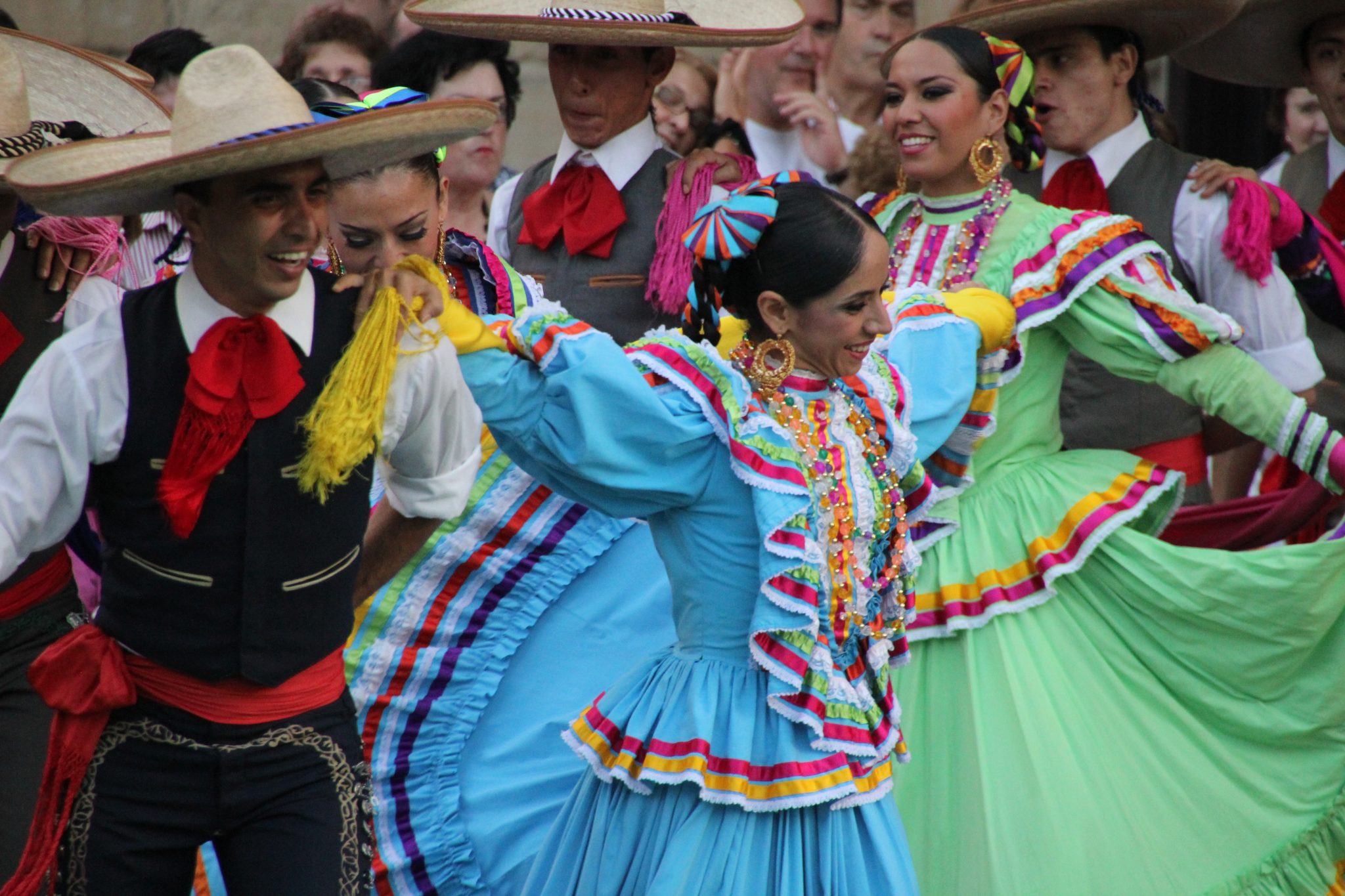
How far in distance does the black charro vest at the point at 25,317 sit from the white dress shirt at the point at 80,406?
40.5 inches

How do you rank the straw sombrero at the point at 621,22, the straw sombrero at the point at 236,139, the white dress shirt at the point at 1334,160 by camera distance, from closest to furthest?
the straw sombrero at the point at 236,139
the straw sombrero at the point at 621,22
the white dress shirt at the point at 1334,160

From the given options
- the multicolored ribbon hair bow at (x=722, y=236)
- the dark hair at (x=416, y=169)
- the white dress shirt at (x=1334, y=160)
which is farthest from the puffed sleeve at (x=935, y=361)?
the white dress shirt at (x=1334, y=160)

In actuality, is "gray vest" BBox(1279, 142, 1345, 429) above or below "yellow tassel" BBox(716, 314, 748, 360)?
below

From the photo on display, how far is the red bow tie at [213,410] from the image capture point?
99.5 inches

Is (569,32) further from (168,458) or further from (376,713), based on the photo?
(168,458)

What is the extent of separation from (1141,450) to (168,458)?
9.78 feet

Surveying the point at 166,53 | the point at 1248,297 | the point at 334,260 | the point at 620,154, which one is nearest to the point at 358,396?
the point at 334,260

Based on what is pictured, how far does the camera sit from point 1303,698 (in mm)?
3943

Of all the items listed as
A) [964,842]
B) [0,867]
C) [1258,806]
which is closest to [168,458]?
[0,867]

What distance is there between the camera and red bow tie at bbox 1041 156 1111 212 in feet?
15.2

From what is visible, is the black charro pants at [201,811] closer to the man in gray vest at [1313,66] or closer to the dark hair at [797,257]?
the dark hair at [797,257]

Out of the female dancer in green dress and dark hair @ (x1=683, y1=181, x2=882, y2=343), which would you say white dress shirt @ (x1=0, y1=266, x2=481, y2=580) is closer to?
dark hair @ (x1=683, y1=181, x2=882, y2=343)

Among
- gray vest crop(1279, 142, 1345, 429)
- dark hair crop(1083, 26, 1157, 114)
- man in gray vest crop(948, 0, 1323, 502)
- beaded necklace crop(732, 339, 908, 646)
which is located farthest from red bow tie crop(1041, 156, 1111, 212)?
beaded necklace crop(732, 339, 908, 646)

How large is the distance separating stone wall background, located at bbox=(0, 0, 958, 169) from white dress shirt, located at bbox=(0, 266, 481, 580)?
213 inches
